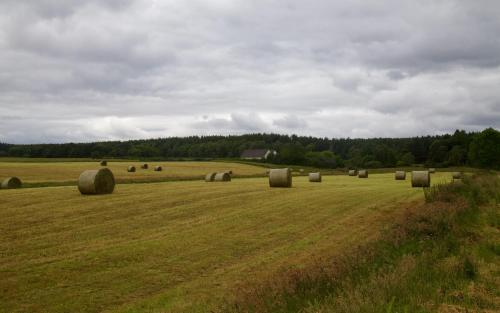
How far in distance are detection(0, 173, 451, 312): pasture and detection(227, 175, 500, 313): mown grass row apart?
136 centimetres

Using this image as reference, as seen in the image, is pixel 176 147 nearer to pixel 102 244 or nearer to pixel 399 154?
pixel 399 154

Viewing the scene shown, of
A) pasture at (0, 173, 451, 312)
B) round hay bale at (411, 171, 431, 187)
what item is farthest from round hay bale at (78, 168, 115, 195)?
round hay bale at (411, 171, 431, 187)

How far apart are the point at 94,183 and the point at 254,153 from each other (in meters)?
126

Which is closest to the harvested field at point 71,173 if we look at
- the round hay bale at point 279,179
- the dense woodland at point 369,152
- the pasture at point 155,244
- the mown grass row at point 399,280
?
the round hay bale at point 279,179

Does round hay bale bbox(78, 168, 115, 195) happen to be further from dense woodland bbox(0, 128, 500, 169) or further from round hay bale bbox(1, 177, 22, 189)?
dense woodland bbox(0, 128, 500, 169)

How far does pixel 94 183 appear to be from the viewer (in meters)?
24.1

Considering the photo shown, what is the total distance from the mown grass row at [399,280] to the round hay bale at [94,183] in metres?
15.9

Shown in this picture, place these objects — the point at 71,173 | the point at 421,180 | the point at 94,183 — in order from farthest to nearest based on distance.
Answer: the point at 71,173 → the point at 421,180 → the point at 94,183

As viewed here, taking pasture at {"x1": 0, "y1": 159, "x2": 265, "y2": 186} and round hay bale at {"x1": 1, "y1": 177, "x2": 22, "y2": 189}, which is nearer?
round hay bale at {"x1": 1, "y1": 177, "x2": 22, "y2": 189}

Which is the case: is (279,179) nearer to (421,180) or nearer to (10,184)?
(421,180)

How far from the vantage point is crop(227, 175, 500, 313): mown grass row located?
680 centimetres

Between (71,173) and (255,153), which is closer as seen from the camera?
(71,173)

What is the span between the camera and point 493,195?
2270cm

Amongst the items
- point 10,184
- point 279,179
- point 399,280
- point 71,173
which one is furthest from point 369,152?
point 399,280
